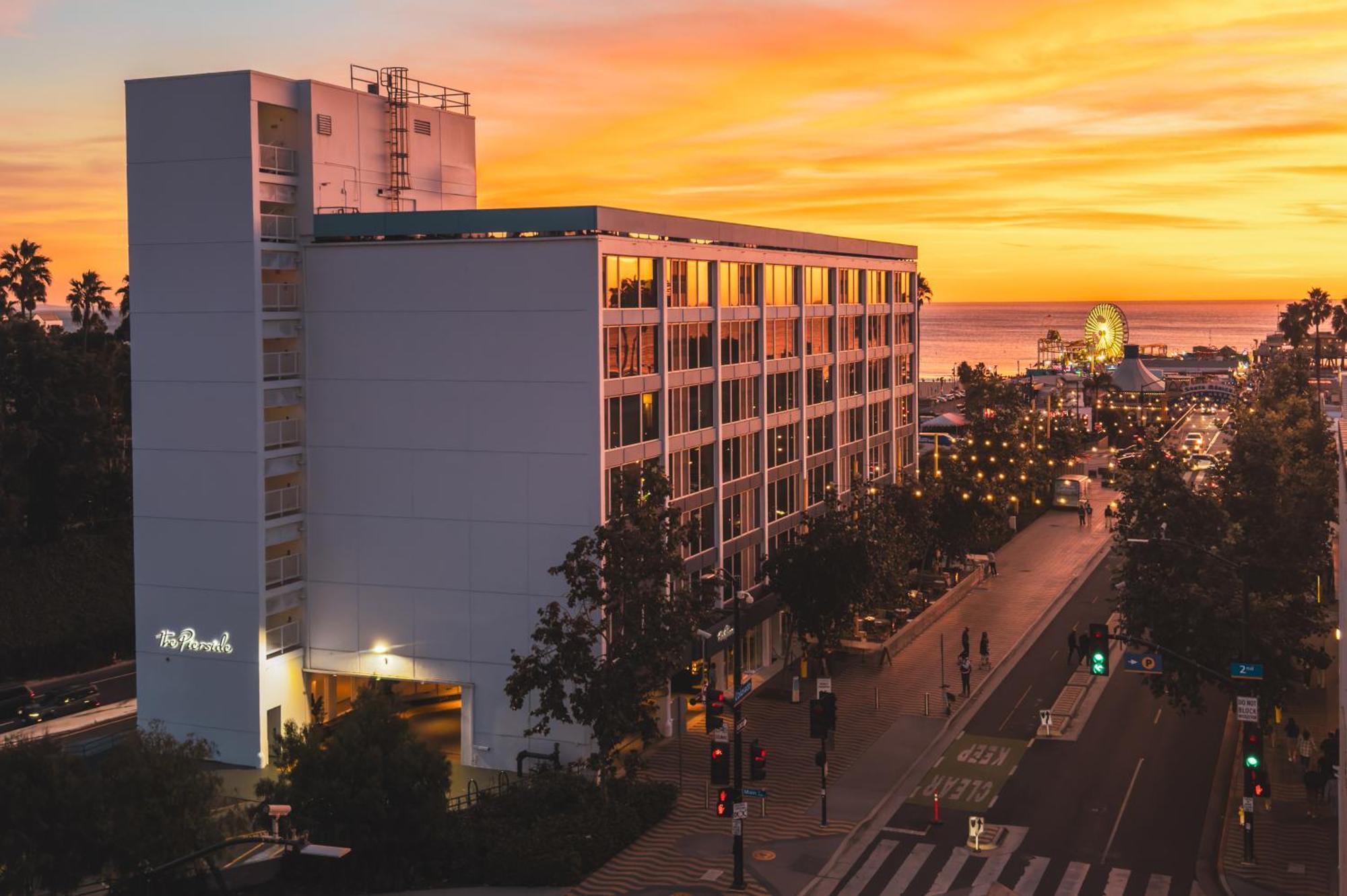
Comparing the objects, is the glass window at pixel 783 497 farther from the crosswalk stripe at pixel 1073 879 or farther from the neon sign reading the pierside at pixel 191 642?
the crosswalk stripe at pixel 1073 879

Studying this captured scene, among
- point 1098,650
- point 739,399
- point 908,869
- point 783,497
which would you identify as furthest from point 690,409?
point 1098,650

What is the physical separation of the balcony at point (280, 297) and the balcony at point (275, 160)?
3905 mm

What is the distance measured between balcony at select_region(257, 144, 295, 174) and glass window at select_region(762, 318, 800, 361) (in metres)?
20.4

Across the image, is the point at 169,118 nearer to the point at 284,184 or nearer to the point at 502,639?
the point at 284,184

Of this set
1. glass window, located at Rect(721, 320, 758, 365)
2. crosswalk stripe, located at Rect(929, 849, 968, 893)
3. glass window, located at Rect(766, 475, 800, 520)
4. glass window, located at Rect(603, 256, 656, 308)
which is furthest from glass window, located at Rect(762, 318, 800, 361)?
crosswalk stripe, located at Rect(929, 849, 968, 893)

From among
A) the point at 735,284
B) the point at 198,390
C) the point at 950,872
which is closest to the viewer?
the point at 950,872

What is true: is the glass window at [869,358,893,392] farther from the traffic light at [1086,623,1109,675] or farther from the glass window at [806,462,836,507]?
the traffic light at [1086,623,1109,675]

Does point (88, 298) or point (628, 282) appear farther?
point (88, 298)

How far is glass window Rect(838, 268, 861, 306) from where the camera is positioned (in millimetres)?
67938

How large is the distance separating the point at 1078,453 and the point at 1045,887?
9781 cm

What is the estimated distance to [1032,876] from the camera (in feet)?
119

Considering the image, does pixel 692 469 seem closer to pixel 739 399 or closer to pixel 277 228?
pixel 739 399

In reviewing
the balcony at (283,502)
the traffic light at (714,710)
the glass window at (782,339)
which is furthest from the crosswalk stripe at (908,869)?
the glass window at (782,339)

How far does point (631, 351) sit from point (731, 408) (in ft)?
Answer: 30.0
